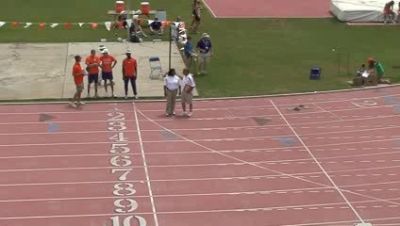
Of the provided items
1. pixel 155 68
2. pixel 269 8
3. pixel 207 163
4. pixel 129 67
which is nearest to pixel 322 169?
pixel 207 163

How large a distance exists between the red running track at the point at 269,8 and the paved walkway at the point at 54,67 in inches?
299

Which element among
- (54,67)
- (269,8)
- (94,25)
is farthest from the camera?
(269,8)

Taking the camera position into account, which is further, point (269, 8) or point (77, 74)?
point (269, 8)

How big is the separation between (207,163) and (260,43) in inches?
528

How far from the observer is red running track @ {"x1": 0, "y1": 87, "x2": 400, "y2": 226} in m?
15.6

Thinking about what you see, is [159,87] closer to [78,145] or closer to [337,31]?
[78,145]

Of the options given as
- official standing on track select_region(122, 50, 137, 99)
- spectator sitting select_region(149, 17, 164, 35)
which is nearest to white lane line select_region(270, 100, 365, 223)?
official standing on track select_region(122, 50, 137, 99)

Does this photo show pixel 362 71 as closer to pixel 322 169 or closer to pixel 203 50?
pixel 203 50

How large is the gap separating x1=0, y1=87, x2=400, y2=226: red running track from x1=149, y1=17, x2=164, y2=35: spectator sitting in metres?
8.80

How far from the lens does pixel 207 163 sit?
18281 mm

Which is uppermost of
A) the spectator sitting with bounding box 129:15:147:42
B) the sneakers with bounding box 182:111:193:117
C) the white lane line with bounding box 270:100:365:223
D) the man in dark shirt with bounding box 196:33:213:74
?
the spectator sitting with bounding box 129:15:147:42

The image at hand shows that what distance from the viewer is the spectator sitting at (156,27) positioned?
102 ft

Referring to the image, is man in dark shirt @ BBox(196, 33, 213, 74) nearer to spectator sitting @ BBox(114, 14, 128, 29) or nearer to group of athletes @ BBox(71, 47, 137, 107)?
group of athletes @ BBox(71, 47, 137, 107)

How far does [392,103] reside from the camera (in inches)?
914
